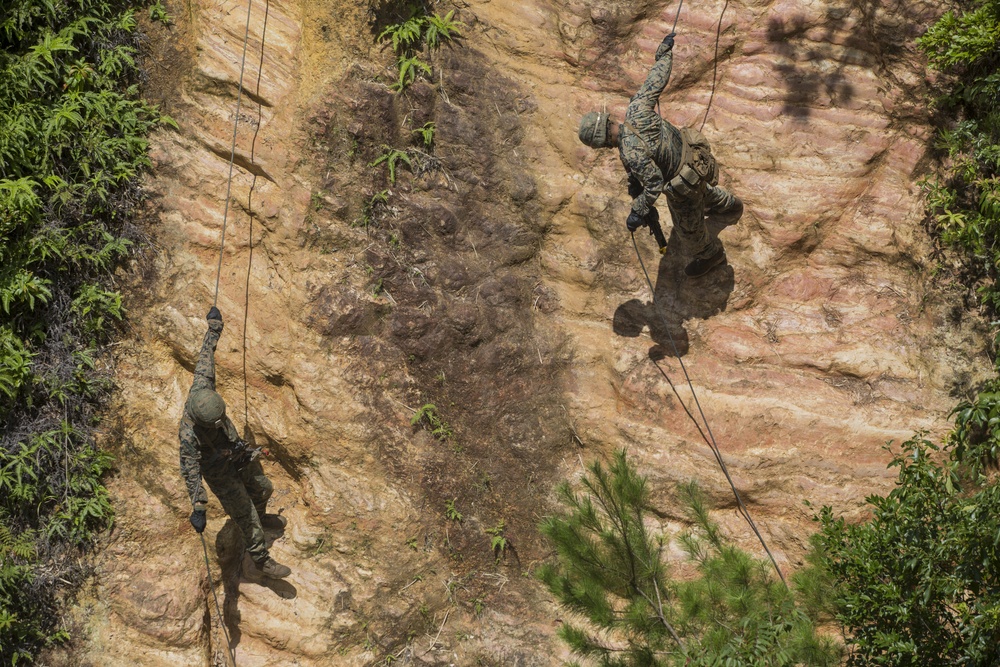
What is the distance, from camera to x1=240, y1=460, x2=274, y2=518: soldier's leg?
773 cm

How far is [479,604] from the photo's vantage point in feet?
26.5

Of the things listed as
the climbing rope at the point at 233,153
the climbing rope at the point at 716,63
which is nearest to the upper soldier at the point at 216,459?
the climbing rope at the point at 233,153

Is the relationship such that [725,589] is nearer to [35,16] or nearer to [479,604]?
[479,604]

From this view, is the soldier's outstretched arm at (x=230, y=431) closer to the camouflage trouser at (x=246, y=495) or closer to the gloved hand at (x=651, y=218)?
the camouflage trouser at (x=246, y=495)

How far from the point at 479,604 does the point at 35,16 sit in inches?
295

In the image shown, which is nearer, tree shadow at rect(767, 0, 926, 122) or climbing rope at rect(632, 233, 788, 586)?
climbing rope at rect(632, 233, 788, 586)

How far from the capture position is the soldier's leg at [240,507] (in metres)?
7.39

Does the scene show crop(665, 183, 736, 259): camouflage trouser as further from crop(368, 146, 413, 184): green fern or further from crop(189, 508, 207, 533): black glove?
crop(189, 508, 207, 533): black glove

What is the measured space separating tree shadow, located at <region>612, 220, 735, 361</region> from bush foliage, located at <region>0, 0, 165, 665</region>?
5197 millimetres

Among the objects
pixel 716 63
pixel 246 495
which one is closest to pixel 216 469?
pixel 246 495

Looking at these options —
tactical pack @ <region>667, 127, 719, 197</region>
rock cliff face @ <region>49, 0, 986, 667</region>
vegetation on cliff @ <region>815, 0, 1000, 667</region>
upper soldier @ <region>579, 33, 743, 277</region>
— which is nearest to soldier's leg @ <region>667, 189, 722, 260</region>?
upper soldier @ <region>579, 33, 743, 277</region>

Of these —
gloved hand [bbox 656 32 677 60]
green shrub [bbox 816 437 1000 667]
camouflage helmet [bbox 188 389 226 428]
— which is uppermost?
gloved hand [bbox 656 32 677 60]

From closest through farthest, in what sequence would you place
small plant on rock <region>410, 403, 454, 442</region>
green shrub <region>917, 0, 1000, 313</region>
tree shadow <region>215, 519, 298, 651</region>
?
1. green shrub <region>917, 0, 1000, 313</region>
2. tree shadow <region>215, 519, 298, 651</region>
3. small plant on rock <region>410, 403, 454, 442</region>

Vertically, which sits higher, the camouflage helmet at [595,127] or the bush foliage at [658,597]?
the camouflage helmet at [595,127]
